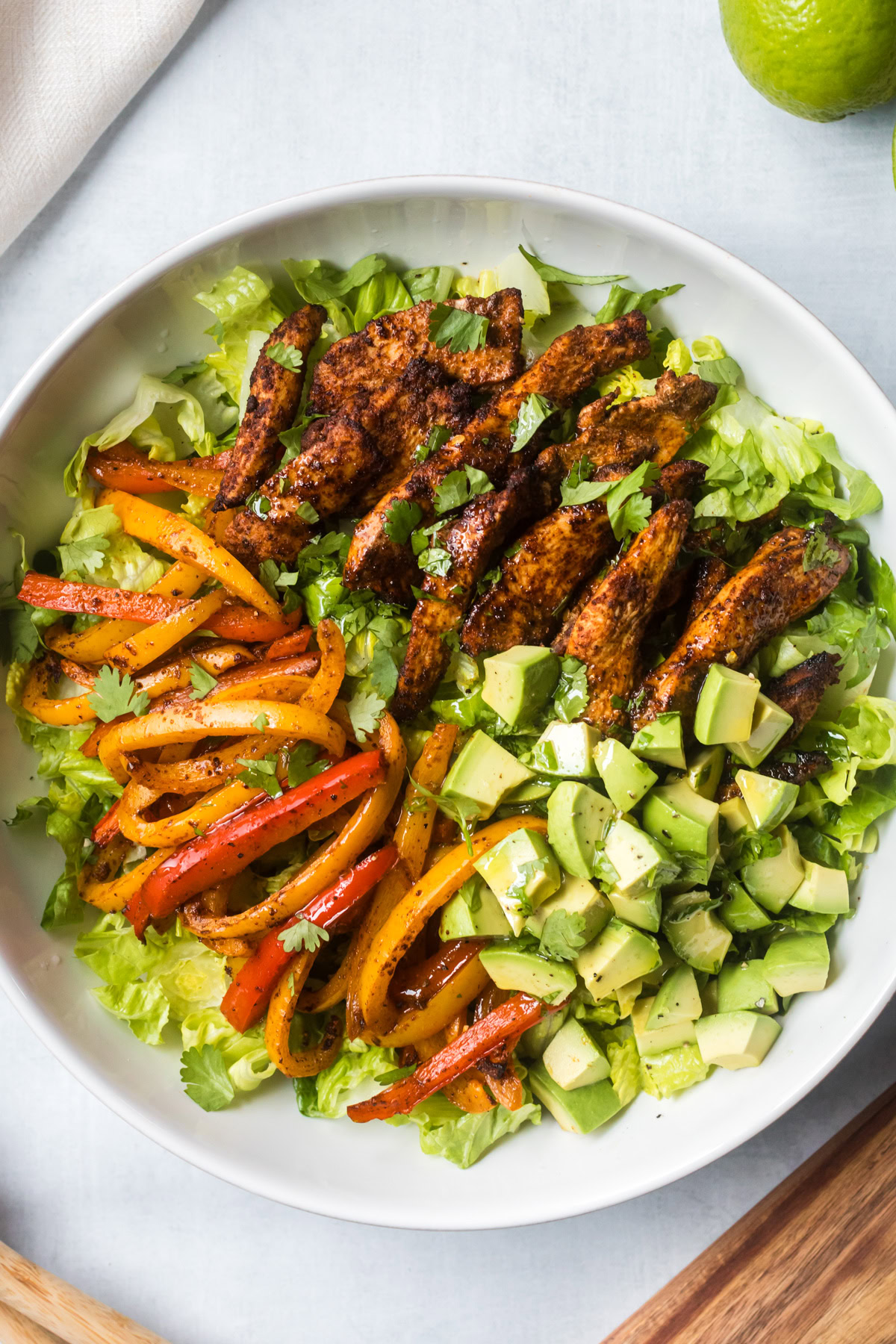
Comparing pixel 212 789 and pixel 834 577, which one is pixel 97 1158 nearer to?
pixel 212 789

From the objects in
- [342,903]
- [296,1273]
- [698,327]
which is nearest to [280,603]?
[342,903]

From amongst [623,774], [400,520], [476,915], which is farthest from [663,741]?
[400,520]

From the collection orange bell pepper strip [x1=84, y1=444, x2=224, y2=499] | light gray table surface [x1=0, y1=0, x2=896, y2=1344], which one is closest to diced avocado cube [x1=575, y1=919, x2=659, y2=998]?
light gray table surface [x1=0, y1=0, x2=896, y2=1344]

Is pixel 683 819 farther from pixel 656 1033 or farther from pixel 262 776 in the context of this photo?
pixel 262 776

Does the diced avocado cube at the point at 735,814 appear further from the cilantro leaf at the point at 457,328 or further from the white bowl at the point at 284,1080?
the cilantro leaf at the point at 457,328

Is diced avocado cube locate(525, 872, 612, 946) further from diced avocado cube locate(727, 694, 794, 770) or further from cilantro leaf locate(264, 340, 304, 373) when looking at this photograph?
cilantro leaf locate(264, 340, 304, 373)
